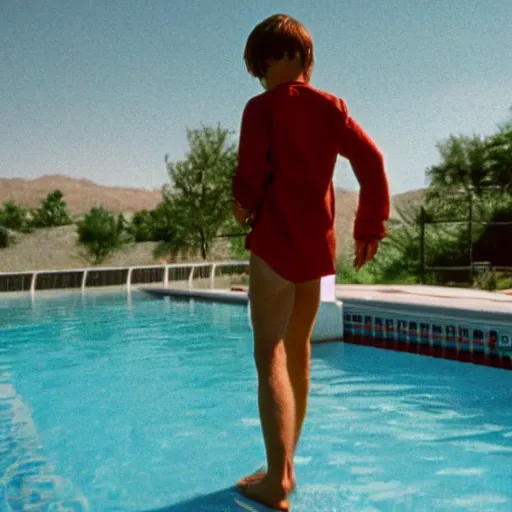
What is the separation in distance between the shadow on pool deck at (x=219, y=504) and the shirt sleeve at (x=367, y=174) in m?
1.09

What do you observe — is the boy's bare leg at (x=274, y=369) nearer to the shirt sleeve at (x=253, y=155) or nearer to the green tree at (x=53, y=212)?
the shirt sleeve at (x=253, y=155)

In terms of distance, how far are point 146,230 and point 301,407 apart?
91.0ft

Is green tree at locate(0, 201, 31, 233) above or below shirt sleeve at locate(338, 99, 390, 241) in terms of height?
above

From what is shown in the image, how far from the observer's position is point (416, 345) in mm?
6660

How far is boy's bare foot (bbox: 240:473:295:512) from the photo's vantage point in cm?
240

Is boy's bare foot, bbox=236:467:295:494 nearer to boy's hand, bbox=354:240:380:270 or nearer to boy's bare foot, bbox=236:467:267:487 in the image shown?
boy's bare foot, bbox=236:467:267:487

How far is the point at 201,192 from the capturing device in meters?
29.5


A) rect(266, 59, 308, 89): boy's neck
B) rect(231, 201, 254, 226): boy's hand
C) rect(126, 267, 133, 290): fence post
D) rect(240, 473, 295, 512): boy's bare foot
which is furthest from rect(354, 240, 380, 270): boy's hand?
rect(126, 267, 133, 290): fence post

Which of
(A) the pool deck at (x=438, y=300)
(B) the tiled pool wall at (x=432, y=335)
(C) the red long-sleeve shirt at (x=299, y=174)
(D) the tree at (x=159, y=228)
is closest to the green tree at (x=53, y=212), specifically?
(D) the tree at (x=159, y=228)

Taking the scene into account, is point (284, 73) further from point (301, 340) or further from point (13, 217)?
point (13, 217)

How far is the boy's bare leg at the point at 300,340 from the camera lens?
2.49 metres

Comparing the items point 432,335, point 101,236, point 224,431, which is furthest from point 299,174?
point 101,236

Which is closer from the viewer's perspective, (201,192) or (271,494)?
(271,494)

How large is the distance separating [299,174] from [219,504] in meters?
1.30
